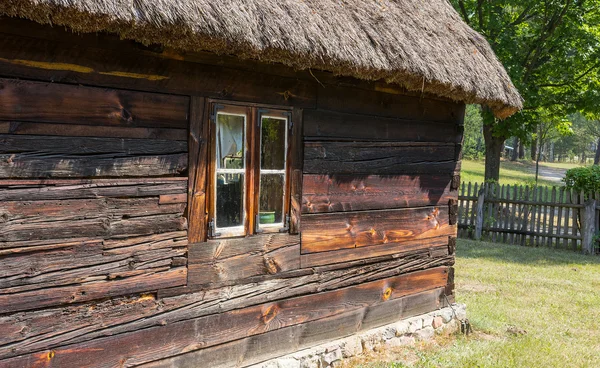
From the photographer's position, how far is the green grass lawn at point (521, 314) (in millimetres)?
6039

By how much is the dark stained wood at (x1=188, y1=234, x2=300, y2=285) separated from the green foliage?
31313mm

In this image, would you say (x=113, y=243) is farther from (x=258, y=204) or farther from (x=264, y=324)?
(x=264, y=324)

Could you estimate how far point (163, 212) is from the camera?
13.1 ft

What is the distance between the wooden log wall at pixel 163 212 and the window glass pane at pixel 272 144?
0.39 ft

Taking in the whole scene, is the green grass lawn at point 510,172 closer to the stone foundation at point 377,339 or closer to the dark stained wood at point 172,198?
the stone foundation at point 377,339

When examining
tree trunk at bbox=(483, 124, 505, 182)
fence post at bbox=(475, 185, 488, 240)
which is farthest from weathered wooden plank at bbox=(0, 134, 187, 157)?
tree trunk at bbox=(483, 124, 505, 182)

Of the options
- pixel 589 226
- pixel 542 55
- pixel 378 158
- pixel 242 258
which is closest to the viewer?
pixel 242 258

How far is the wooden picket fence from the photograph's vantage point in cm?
1291

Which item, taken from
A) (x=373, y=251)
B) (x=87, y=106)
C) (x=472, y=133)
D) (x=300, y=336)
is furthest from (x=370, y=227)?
(x=472, y=133)

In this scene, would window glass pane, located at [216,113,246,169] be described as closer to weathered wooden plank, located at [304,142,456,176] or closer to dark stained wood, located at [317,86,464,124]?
weathered wooden plank, located at [304,142,456,176]

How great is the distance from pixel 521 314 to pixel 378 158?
12.8ft

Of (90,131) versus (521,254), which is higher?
(90,131)

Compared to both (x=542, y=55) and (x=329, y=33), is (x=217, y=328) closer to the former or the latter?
(x=329, y=33)

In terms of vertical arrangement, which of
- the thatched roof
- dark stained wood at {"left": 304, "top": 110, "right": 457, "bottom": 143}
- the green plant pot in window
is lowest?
the green plant pot in window
